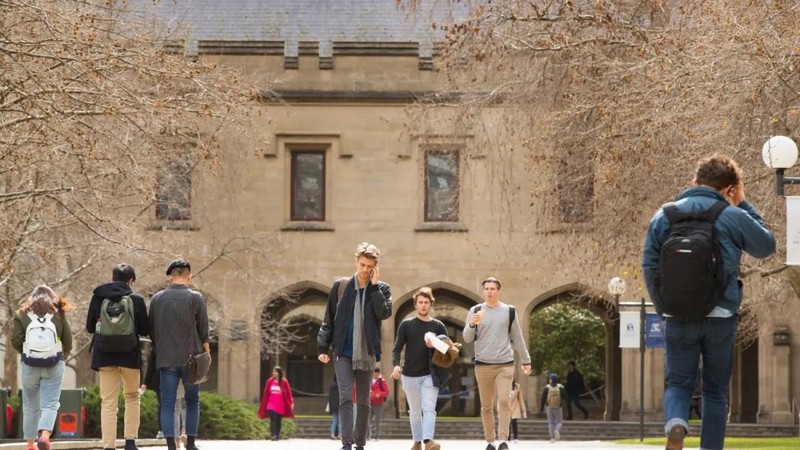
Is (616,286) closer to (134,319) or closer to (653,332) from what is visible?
(653,332)

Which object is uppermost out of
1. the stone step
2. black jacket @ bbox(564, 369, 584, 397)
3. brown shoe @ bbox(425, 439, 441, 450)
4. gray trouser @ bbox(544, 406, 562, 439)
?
black jacket @ bbox(564, 369, 584, 397)

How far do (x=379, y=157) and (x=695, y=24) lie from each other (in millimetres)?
22307

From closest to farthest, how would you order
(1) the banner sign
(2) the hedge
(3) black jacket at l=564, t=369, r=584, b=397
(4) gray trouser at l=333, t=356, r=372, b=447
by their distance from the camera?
1. (4) gray trouser at l=333, t=356, r=372, b=447
2. (2) the hedge
3. (1) the banner sign
4. (3) black jacket at l=564, t=369, r=584, b=397

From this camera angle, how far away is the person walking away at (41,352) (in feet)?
51.8

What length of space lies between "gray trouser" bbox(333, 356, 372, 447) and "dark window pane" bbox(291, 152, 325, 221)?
2789 cm

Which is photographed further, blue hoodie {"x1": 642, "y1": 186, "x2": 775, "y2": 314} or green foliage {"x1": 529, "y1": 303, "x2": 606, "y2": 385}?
green foliage {"x1": 529, "y1": 303, "x2": 606, "y2": 385}

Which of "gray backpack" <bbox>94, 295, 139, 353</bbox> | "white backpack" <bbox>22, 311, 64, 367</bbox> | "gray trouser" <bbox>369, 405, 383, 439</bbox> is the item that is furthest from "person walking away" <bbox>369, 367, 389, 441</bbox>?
"gray backpack" <bbox>94, 295, 139, 353</bbox>

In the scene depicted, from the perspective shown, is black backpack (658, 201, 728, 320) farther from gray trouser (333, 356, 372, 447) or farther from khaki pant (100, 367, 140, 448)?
khaki pant (100, 367, 140, 448)

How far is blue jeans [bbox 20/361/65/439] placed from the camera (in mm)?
15898

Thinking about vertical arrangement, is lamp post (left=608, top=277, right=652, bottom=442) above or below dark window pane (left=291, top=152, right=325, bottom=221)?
below

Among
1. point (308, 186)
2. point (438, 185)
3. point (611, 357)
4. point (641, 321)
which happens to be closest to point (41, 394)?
point (641, 321)

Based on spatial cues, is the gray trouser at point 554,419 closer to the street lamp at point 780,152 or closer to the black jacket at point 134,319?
the street lamp at point 780,152

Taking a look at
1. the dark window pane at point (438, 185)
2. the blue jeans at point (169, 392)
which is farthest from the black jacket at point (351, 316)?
the dark window pane at point (438, 185)

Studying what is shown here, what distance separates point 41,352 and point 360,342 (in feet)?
9.88
